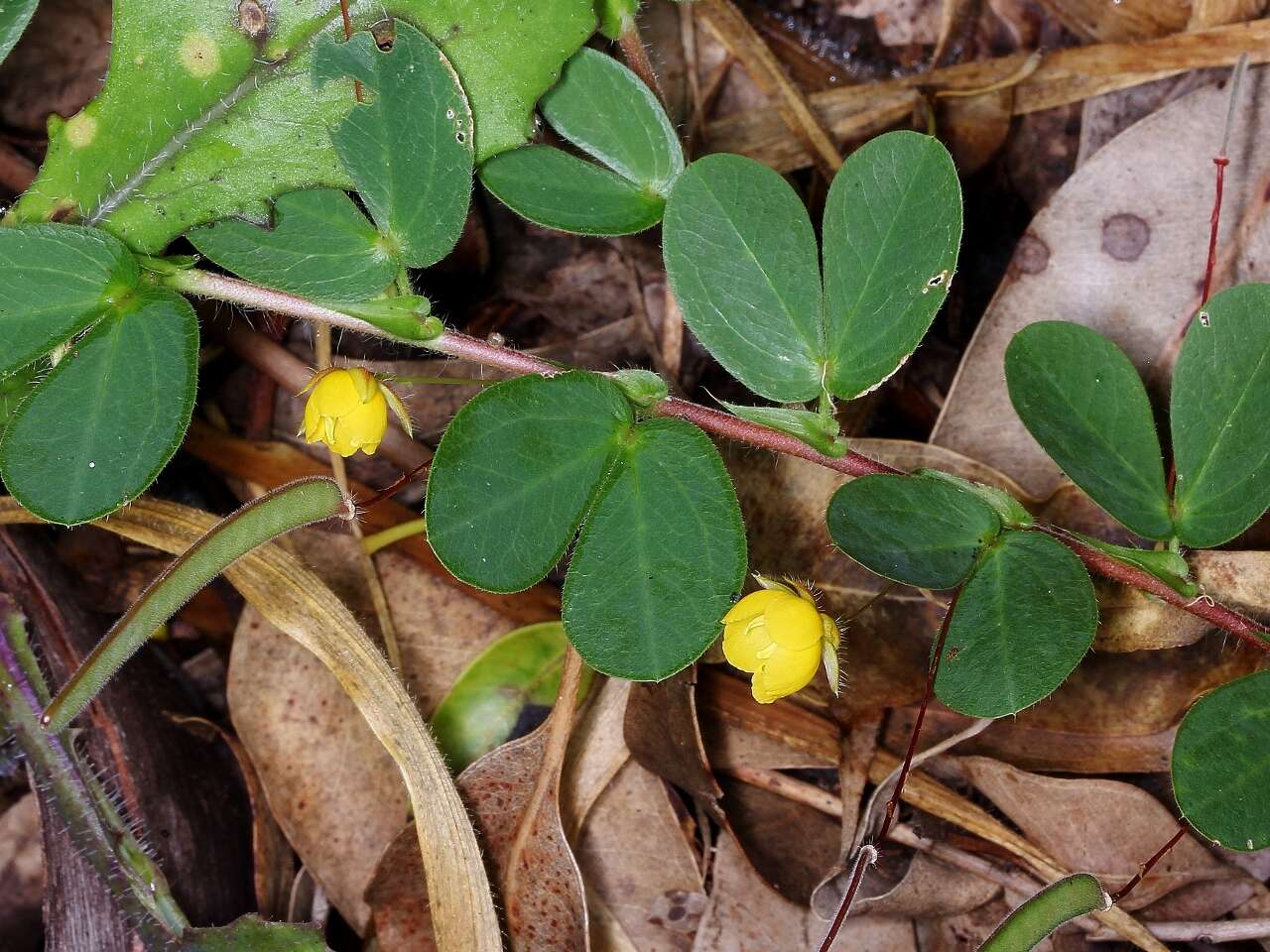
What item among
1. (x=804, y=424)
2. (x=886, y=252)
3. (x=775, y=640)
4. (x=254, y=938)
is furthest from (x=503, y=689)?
(x=886, y=252)

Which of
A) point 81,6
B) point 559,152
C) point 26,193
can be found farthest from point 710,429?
point 81,6

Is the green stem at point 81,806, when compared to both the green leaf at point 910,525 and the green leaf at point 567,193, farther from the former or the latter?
the green leaf at point 910,525

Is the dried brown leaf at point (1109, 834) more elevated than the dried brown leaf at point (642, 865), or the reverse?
the dried brown leaf at point (1109, 834)

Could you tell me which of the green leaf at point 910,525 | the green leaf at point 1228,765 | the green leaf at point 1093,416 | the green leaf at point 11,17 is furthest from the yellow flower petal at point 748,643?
the green leaf at point 11,17

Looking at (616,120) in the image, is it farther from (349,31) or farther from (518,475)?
(518,475)

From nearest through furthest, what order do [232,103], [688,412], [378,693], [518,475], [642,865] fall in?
1. [518,475]
2. [688,412]
3. [232,103]
4. [378,693]
5. [642,865]

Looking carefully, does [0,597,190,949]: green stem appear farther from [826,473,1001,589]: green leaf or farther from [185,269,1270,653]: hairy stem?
[826,473,1001,589]: green leaf

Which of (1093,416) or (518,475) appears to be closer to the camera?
(518,475)

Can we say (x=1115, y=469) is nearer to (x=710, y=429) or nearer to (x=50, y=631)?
(x=710, y=429)
